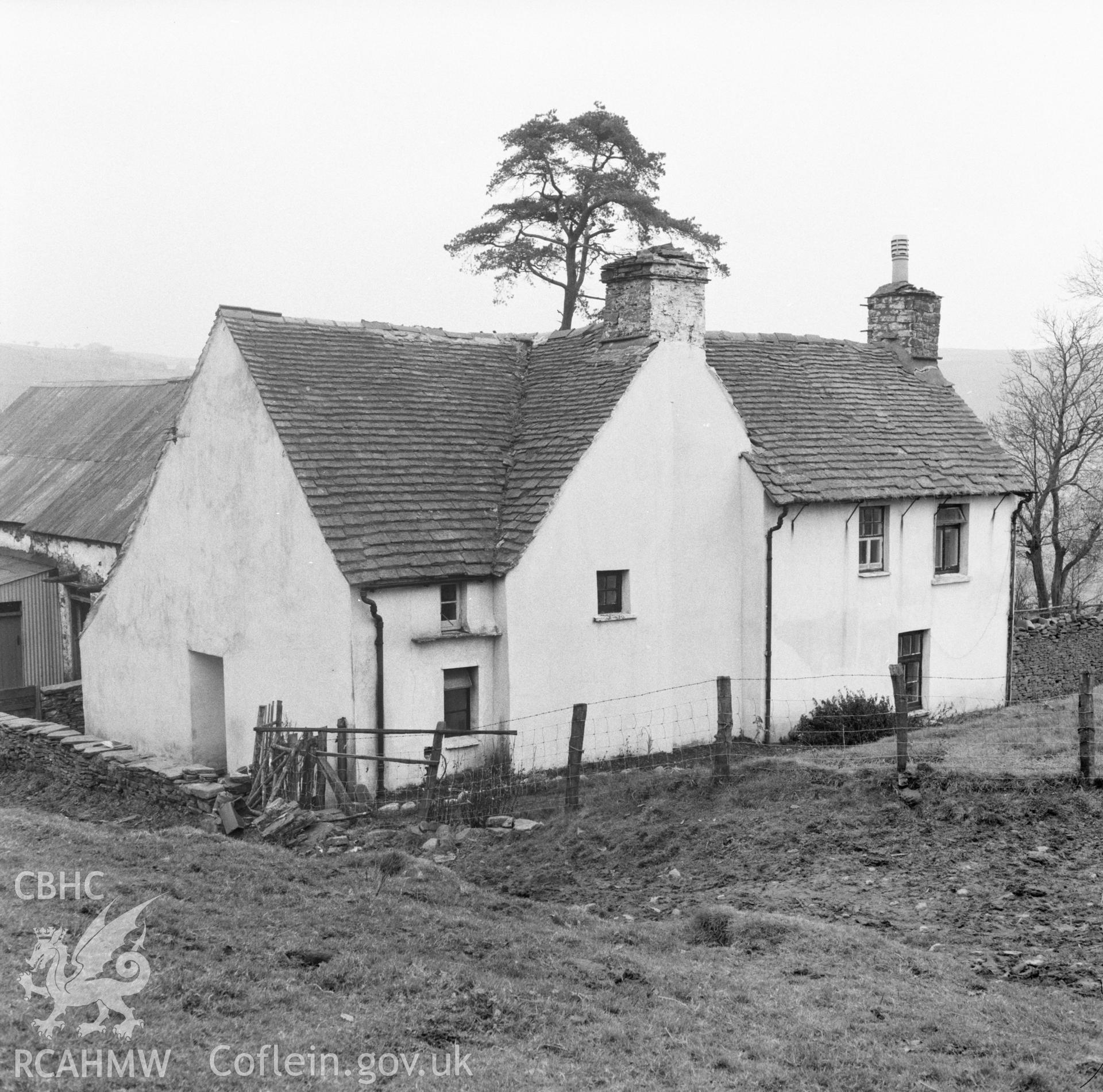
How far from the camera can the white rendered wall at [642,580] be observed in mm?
18734

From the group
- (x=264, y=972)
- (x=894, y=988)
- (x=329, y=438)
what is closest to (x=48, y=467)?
(x=329, y=438)

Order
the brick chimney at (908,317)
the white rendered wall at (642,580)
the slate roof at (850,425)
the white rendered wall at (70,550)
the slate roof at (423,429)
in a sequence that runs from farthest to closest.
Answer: the white rendered wall at (70,550)
the brick chimney at (908,317)
the slate roof at (850,425)
the white rendered wall at (642,580)
the slate roof at (423,429)

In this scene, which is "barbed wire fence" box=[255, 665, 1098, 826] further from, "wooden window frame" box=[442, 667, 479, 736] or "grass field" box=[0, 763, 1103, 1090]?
"grass field" box=[0, 763, 1103, 1090]

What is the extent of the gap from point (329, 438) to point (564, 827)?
7939 mm

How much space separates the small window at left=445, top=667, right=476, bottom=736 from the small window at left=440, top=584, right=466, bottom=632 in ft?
2.33

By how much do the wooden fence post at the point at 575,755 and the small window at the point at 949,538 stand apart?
11.5 metres

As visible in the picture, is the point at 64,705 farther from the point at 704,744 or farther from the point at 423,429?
the point at 704,744

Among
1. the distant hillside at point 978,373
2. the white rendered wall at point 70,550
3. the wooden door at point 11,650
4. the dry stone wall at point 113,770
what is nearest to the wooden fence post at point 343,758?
the dry stone wall at point 113,770

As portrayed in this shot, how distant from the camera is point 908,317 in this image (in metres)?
27.1

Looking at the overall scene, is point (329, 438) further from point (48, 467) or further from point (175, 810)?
point (48, 467)

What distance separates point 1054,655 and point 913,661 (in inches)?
278

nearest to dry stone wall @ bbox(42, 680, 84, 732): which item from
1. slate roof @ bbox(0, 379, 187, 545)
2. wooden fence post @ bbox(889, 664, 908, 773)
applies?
slate roof @ bbox(0, 379, 187, 545)

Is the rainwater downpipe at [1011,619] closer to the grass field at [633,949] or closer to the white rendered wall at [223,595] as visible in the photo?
the grass field at [633,949]

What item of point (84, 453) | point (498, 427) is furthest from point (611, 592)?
point (84, 453)
